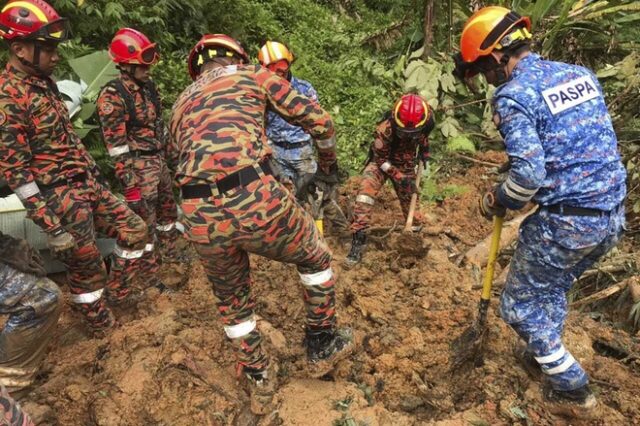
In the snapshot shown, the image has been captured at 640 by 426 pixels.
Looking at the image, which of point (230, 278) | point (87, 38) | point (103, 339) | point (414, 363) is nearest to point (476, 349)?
point (414, 363)

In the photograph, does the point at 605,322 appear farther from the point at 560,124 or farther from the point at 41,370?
the point at 41,370

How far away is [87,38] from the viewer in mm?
6684

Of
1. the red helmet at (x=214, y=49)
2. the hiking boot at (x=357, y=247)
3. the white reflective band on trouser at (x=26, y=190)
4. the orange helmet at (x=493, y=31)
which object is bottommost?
the hiking boot at (x=357, y=247)

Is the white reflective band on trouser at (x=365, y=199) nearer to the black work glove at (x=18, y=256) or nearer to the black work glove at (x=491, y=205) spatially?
the black work glove at (x=491, y=205)

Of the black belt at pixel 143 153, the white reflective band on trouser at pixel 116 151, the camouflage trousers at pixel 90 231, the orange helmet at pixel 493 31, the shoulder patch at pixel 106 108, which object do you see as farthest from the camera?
the black belt at pixel 143 153

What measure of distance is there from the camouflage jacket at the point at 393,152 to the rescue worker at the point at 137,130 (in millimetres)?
2410

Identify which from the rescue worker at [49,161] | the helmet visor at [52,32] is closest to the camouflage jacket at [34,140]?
the rescue worker at [49,161]

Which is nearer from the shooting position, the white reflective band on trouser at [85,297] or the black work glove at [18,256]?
the black work glove at [18,256]

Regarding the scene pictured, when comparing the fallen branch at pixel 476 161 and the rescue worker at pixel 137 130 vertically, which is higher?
the rescue worker at pixel 137 130

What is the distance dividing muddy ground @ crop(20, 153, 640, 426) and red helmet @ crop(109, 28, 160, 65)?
2.19 meters

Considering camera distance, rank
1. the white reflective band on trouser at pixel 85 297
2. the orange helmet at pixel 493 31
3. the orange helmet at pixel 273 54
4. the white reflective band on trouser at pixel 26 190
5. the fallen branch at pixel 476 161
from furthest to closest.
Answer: the fallen branch at pixel 476 161, the orange helmet at pixel 273 54, the white reflective band on trouser at pixel 85 297, the white reflective band on trouser at pixel 26 190, the orange helmet at pixel 493 31

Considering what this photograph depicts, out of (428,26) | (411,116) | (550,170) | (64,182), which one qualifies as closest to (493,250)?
(550,170)

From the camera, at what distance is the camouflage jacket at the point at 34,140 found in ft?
10.6

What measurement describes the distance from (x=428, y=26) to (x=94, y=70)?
230 inches
